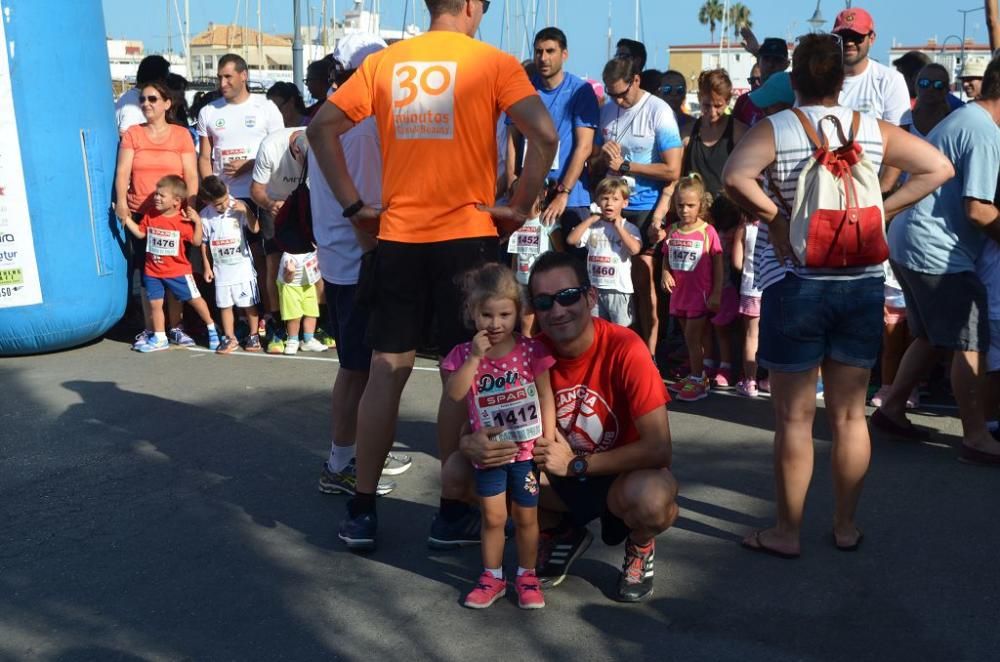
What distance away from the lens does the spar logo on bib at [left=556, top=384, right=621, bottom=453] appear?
3.94 meters

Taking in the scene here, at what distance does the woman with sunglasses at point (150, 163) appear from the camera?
842cm

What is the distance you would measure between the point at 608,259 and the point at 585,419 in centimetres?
324

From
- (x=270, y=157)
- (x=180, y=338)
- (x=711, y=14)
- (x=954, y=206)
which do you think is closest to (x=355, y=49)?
(x=270, y=157)

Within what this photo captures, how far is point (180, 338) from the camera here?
854 cm

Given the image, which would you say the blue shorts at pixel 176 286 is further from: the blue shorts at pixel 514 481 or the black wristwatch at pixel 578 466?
the black wristwatch at pixel 578 466

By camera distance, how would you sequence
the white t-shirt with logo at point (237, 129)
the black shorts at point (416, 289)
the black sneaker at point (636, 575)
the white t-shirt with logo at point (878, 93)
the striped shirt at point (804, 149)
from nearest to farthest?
the black sneaker at point (636, 575) → the striped shirt at point (804, 149) → the black shorts at point (416, 289) → the white t-shirt with logo at point (878, 93) → the white t-shirt with logo at point (237, 129)

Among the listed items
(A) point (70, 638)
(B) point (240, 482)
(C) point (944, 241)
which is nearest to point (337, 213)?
(B) point (240, 482)

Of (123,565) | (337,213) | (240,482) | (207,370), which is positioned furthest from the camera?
(207,370)

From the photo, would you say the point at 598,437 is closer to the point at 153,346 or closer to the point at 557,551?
the point at 557,551

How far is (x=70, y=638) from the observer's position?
3725mm

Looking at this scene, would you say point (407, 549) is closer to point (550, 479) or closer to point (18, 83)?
point (550, 479)

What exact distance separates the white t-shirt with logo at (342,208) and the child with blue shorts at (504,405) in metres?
1.06

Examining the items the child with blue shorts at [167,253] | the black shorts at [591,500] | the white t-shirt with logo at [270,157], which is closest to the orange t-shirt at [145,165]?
Result: the child with blue shorts at [167,253]

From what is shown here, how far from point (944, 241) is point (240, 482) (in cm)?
344
